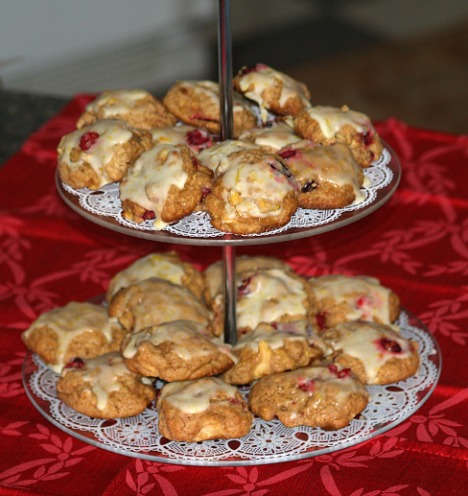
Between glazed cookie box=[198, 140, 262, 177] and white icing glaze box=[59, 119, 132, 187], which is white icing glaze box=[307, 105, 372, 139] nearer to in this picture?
glazed cookie box=[198, 140, 262, 177]

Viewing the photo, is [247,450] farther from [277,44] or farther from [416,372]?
[277,44]

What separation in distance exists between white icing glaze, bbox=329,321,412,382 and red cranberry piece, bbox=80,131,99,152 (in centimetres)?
55

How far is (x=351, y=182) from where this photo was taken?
1806 millimetres

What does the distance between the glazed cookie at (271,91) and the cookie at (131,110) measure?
0.15 m

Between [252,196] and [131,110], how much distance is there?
0.36m

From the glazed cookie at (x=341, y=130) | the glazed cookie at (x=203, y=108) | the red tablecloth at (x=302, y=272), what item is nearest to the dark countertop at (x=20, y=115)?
the red tablecloth at (x=302, y=272)

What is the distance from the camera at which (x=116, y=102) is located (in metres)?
2.00

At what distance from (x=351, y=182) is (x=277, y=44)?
390 cm

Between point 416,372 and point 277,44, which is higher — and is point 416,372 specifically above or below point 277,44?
above

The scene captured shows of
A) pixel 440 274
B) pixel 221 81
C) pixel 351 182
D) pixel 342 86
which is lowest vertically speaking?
pixel 342 86

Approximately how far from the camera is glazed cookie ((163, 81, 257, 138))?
197cm

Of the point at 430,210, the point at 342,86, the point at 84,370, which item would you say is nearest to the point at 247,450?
the point at 84,370

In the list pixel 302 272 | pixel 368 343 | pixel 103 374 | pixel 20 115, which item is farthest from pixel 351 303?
pixel 20 115

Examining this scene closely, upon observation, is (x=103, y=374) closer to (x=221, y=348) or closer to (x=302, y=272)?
(x=221, y=348)
